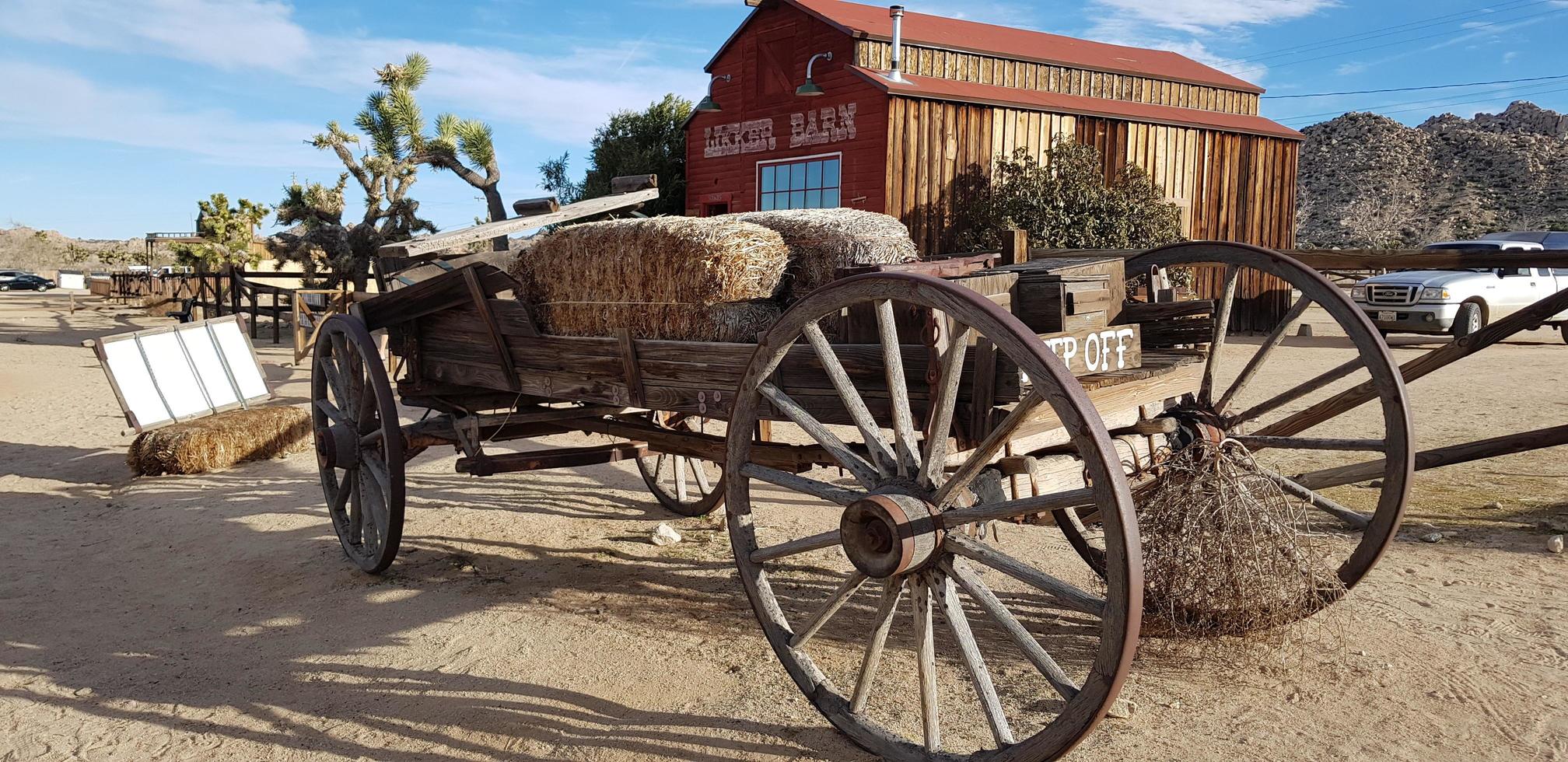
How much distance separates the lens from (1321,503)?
4266mm

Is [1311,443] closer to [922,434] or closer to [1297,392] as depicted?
[1297,392]

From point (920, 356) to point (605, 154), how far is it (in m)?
24.7

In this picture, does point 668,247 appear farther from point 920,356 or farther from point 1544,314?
point 1544,314

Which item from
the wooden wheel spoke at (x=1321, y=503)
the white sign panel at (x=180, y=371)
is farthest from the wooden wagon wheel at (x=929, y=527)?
the white sign panel at (x=180, y=371)

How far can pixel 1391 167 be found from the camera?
5594 centimetres

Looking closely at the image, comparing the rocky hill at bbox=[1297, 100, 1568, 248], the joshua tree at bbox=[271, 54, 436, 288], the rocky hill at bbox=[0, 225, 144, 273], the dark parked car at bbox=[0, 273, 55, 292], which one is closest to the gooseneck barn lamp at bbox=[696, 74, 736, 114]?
the joshua tree at bbox=[271, 54, 436, 288]

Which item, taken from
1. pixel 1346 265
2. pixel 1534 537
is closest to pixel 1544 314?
pixel 1346 265

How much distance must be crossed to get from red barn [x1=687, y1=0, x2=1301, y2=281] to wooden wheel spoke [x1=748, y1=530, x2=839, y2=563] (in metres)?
14.0

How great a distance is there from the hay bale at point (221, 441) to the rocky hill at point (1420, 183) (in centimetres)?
4444

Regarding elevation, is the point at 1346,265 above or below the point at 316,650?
above

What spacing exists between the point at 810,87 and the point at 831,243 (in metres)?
13.7

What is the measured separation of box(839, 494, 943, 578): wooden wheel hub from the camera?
9.73ft

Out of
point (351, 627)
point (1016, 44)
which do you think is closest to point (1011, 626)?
point (351, 627)

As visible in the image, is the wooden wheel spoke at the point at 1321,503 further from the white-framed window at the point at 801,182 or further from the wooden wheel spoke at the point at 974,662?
the white-framed window at the point at 801,182
